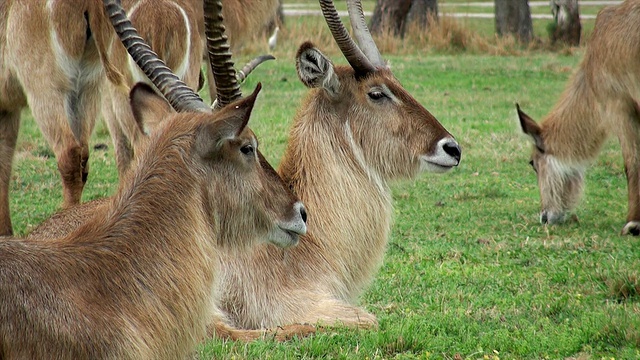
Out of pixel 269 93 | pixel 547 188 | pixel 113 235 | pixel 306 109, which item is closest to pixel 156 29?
pixel 306 109

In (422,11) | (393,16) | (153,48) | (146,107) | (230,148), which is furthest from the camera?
(422,11)

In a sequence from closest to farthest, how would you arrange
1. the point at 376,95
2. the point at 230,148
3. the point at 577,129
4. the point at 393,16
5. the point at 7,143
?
the point at 230,148, the point at 376,95, the point at 7,143, the point at 577,129, the point at 393,16

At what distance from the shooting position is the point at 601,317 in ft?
16.7

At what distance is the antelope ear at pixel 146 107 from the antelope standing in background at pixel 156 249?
22cm

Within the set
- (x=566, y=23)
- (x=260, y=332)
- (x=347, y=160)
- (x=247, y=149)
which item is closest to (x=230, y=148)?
(x=247, y=149)

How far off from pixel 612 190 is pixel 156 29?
15.2 feet

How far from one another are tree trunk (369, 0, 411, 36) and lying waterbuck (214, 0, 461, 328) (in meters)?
14.4

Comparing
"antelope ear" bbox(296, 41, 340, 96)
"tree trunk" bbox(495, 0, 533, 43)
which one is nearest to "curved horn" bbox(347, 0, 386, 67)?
"antelope ear" bbox(296, 41, 340, 96)

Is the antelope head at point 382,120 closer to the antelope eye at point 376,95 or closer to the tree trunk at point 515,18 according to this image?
the antelope eye at point 376,95

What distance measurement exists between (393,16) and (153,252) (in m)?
17.2

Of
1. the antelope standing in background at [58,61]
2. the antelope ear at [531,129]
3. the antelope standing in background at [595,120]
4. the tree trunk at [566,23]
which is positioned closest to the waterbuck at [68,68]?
the antelope standing in background at [58,61]

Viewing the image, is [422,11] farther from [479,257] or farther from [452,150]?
[452,150]

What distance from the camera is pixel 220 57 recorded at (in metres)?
4.43

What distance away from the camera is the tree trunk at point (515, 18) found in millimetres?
21203
